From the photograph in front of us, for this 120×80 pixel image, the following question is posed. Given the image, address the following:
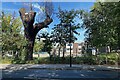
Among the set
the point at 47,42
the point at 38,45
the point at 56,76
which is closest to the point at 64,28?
the point at 47,42

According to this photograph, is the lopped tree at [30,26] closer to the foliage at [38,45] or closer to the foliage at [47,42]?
the foliage at [47,42]

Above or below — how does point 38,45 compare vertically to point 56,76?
above

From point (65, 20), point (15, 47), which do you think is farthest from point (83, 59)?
point (15, 47)

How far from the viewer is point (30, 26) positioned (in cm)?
3250

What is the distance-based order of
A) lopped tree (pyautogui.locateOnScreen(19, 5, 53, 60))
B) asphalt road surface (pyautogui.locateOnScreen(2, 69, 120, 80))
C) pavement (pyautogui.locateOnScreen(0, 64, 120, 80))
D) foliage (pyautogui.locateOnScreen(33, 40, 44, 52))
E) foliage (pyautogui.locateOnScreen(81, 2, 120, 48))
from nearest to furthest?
asphalt road surface (pyautogui.locateOnScreen(2, 69, 120, 80)) → pavement (pyautogui.locateOnScreen(0, 64, 120, 80)) → foliage (pyautogui.locateOnScreen(81, 2, 120, 48)) → lopped tree (pyautogui.locateOnScreen(19, 5, 53, 60)) → foliage (pyautogui.locateOnScreen(33, 40, 44, 52))

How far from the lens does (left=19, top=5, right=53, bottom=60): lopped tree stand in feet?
106

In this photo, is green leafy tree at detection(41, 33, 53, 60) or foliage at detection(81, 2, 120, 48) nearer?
foliage at detection(81, 2, 120, 48)

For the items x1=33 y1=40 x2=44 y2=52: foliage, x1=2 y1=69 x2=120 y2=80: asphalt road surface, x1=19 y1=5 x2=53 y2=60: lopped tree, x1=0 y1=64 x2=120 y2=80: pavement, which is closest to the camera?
x1=2 y1=69 x2=120 y2=80: asphalt road surface

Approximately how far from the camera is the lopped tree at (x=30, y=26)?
32219 millimetres

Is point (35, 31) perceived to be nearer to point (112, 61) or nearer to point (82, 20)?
point (82, 20)

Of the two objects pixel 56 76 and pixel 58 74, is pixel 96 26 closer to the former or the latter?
pixel 58 74

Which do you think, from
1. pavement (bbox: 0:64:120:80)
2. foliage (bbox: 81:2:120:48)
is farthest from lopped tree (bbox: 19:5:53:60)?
pavement (bbox: 0:64:120:80)

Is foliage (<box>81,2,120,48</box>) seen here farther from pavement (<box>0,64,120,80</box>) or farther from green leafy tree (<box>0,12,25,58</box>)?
green leafy tree (<box>0,12,25,58</box>)

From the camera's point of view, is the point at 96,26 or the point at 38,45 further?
the point at 38,45
